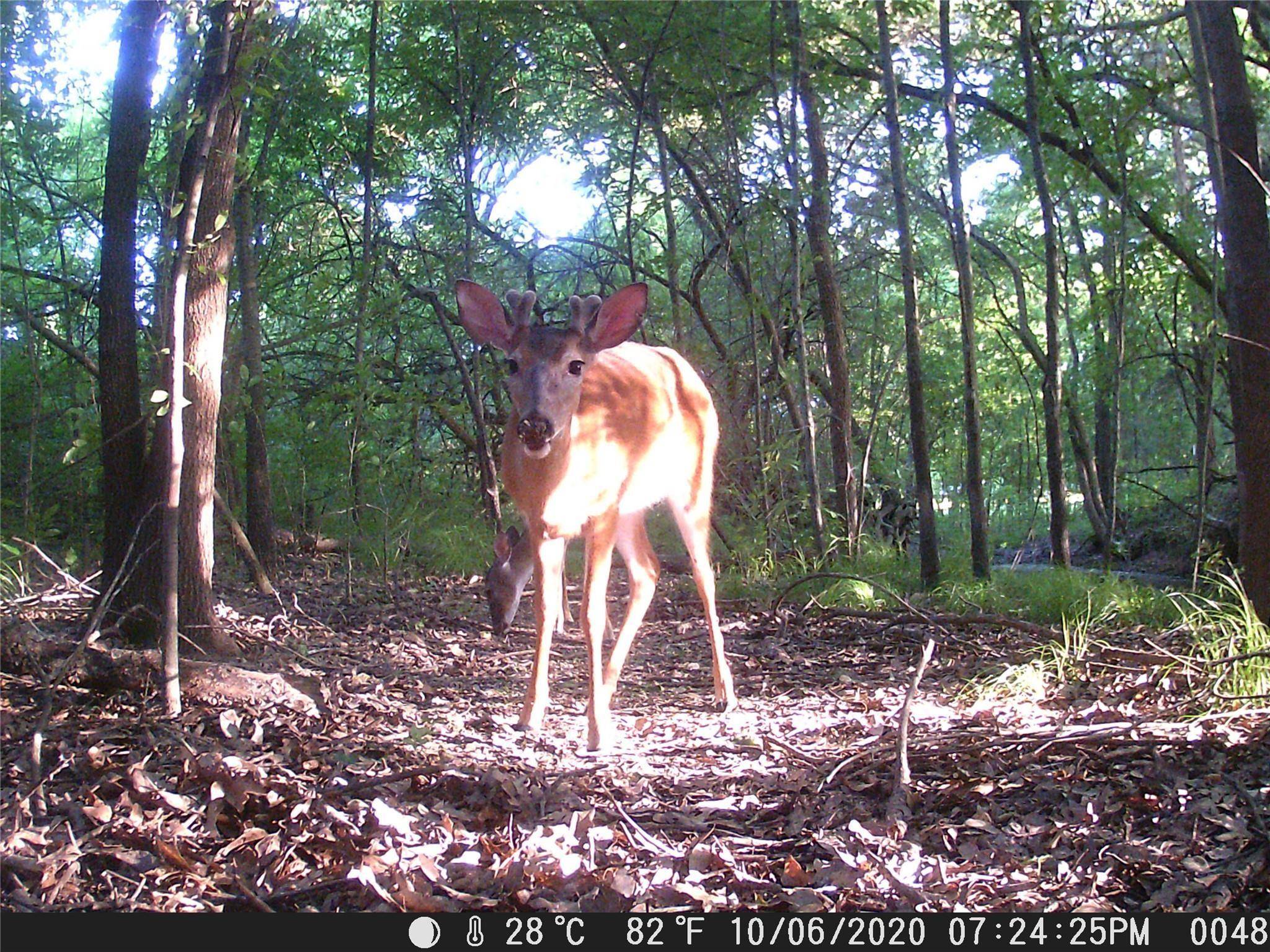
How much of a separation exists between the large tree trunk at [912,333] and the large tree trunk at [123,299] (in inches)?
184

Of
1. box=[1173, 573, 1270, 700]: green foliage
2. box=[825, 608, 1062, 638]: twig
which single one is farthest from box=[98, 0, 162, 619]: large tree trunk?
box=[1173, 573, 1270, 700]: green foliage

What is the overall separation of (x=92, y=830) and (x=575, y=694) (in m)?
2.62

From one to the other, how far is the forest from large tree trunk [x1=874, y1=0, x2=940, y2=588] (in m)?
0.05

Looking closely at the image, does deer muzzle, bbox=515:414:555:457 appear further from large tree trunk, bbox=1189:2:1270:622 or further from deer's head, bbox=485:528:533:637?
large tree trunk, bbox=1189:2:1270:622

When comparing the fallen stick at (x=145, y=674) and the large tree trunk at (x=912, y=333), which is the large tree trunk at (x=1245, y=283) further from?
the fallen stick at (x=145, y=674)

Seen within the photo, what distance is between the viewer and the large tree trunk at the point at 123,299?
4.28 metres

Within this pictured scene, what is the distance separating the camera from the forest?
9.81 feet

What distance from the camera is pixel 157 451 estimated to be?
4.10 m

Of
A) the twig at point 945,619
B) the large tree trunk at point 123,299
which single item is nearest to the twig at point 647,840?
the large tree trunk at point 123,299

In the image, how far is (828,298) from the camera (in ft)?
27.9

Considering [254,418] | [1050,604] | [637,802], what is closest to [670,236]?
[254,418]

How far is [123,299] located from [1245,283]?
4.78 m

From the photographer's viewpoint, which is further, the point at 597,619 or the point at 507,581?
the point at 507,581

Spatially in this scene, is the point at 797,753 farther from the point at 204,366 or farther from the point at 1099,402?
the point at 1099,402
